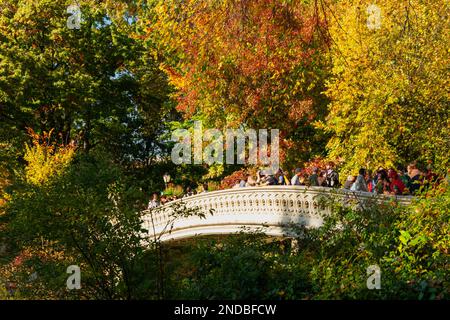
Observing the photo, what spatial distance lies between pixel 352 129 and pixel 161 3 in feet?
38.2

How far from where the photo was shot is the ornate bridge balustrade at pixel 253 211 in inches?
882

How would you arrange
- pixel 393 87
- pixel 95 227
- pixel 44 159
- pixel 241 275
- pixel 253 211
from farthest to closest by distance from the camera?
pixel 44 159, pixel 253 211, pixel 393 87, pixel 95 227, pixel 241 275

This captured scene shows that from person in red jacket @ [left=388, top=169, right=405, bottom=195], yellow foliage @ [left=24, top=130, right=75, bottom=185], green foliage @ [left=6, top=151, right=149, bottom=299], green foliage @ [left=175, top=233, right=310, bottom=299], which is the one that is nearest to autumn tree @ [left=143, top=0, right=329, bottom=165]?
person in red jacket @ [left=388, top=169, right=405, bottom=195]

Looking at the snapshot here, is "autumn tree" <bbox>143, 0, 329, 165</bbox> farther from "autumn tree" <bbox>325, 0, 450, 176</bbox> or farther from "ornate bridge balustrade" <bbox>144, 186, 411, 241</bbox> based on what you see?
"ornate bridge balustrade" <bbox>144, 186, 411, 241</bbox>

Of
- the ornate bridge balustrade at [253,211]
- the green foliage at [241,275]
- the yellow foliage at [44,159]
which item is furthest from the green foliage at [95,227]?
the yellow foliage at [44,159]

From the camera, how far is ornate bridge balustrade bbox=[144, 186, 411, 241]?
882 inches

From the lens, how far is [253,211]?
2616 centimetres

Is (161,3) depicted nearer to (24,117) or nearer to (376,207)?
(376,207)

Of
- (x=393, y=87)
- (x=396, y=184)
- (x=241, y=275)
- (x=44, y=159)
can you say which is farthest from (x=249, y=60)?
(x=241, y=275)

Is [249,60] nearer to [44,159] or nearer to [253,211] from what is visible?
[253,211]

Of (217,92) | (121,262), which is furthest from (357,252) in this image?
(217,92)

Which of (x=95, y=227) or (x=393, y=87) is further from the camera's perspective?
(x=393, y=87)

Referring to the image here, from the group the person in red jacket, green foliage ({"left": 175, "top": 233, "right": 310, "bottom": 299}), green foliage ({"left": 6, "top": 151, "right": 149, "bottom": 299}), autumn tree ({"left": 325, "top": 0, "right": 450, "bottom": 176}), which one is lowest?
green foliage ({"left": 175, "top": 233, "right": 310, "bottom": 299})
